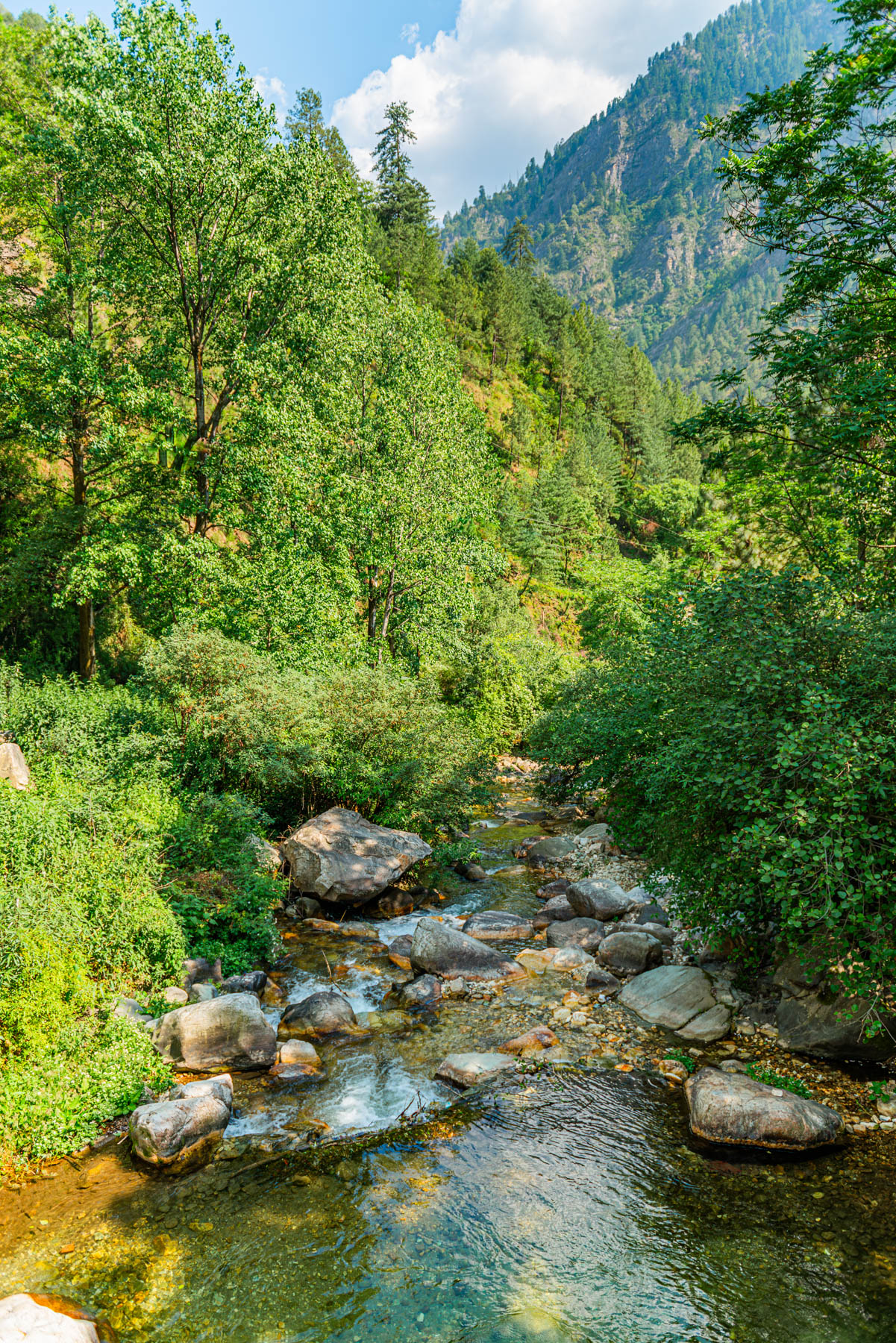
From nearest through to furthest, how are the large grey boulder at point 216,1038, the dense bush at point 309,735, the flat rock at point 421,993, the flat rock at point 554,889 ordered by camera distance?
the large grey boulder at point 216,1038, the flat rock at point 421,993, the dense bush at point 309,735, the flat rock at point 554,889

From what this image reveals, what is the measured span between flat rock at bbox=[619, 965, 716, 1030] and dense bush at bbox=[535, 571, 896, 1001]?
1013mm

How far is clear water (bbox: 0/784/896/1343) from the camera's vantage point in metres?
5.35

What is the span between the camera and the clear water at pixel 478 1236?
535 centimetres

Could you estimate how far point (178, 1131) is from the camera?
6961 millimetres

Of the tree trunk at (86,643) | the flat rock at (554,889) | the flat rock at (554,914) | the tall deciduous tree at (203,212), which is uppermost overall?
the tall deciduous tree at (203,212)

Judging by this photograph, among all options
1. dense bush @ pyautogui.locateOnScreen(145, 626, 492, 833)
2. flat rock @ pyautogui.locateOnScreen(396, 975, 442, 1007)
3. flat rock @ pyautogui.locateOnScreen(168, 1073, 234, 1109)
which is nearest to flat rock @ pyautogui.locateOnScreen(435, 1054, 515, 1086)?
flat rock @ pyautogui.locateOnScreen(396, 975, 442, 1007)

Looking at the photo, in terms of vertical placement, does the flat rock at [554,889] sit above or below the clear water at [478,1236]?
below

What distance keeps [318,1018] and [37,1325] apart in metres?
5.00

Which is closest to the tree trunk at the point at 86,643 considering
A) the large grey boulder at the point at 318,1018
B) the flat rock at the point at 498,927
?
the flat rock at the point at 498,927

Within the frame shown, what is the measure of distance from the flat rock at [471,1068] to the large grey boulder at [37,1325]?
431cm

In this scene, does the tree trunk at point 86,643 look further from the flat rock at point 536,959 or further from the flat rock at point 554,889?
the flat rock at point 536,959

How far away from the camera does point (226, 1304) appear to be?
5.45 meters

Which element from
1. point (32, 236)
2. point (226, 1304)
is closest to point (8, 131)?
point (32, 236)

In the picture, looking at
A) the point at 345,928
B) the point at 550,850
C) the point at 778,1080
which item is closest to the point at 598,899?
the point at 550,850
